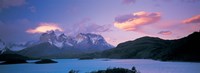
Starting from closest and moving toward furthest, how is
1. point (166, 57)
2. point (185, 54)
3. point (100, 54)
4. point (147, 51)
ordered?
1. point (185, 54)
2. point (166, 57)
3. point (147, 51)
4. point (100, 54)

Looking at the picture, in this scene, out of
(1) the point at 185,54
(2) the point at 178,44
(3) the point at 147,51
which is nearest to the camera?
(1) the point at 185,54

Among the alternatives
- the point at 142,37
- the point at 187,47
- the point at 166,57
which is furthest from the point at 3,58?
the point at 142,37

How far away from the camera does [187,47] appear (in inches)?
3750

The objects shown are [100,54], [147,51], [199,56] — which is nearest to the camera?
[199,56]

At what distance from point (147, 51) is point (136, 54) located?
28.8 feet

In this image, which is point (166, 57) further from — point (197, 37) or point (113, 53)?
point (113, 53)

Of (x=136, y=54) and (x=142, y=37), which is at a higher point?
(x=142, y=37)

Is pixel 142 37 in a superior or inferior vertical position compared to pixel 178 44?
superior

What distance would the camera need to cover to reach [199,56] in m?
84.4

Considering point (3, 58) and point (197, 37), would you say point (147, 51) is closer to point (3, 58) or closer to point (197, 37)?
point (197, 37)

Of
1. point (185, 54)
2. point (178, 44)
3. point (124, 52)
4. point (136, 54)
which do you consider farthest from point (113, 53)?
point (185, 54)

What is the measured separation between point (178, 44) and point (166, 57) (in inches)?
373

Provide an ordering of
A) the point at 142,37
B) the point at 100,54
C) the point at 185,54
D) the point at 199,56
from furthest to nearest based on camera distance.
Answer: the point at 142,37, the point at 100,54, the point at 185,54, the point at 199,56

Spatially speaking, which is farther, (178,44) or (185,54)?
(178,44)
